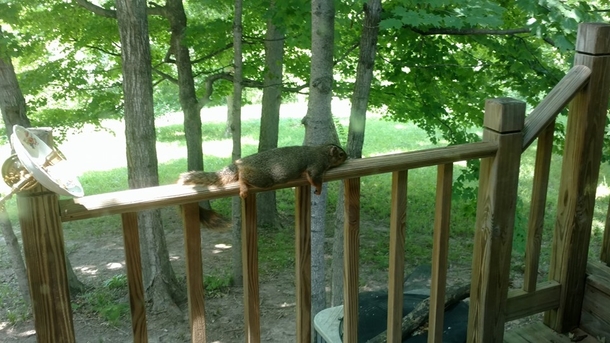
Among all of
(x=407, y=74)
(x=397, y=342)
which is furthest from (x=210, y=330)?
(x=397, y=342)

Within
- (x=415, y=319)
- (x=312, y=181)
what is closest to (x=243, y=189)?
(x=312, y=181)

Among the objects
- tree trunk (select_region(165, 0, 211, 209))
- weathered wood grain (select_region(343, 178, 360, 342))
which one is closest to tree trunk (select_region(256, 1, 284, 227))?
tree trunk (select_region(165, 0, 211, 209))

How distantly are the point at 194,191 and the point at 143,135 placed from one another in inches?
210

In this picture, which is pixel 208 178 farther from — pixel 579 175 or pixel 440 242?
pixel 579 175

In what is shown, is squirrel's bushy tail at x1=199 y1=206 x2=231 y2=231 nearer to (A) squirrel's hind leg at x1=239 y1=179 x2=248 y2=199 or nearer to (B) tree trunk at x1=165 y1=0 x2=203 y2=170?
(A) squirrel's hind leg at x1=239 y1=179 x2=248 y2=199

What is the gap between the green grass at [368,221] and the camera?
302 inches

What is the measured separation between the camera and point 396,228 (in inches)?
79.1

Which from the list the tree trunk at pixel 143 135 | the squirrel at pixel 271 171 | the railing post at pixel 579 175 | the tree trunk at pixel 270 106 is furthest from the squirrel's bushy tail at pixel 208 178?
the tree trunk at pixel 270 106

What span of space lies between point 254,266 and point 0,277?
27.2 feet

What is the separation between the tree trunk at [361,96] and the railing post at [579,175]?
10.6ft

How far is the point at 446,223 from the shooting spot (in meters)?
2.08

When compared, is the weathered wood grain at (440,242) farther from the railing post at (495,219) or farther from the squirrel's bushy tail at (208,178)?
the squirrel's bushy tail at (208,178)

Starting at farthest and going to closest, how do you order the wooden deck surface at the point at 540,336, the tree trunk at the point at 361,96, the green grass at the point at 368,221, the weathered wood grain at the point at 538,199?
1. the green grass at the point at 368,221
2. the tree trunk at the point at 361,96
3. the wooden deck surface at the point at 540,336
4. the weathered wood grain at the point at 538,199

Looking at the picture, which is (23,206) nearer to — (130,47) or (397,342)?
(397,342)
